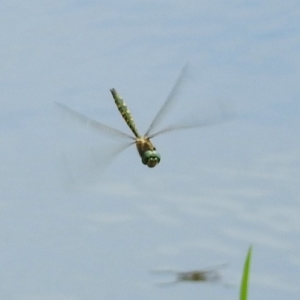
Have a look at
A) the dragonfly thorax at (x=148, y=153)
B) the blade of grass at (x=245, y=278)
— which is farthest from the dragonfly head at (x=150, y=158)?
the blade of grass at (x=245, y=278)

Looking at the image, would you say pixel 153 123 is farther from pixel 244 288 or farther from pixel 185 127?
pixel 244 288

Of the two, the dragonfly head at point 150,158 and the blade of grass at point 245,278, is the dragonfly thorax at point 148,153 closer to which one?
the dragonfly head at point 150,158

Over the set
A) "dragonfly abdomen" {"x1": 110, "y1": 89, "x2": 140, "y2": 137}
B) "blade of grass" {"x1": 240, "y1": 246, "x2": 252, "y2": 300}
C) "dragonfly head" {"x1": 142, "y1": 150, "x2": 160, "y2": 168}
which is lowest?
"blade of grass" {"x1": 240, "y1": 246, "x2": 252, "y2": 300}

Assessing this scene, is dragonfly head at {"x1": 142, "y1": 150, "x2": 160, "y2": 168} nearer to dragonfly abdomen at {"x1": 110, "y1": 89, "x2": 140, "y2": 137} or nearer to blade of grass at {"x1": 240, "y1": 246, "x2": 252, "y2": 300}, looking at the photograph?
dragonfly abdomen at {"x1": 110, "y1": 89, "x2": 140, "y2": 137}

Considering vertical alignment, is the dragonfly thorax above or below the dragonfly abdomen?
below

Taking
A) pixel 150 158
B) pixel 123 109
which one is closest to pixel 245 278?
pixel 150 158

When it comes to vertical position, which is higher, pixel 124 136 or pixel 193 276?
pixel 124 136

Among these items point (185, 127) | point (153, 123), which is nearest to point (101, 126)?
point (185, 127)

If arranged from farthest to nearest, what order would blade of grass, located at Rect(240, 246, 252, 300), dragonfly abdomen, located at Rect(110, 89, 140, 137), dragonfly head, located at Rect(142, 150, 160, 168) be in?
dragonfly abdomen, located at Rect(110, 89, 140, 137) < dragonfly head, located at Rect(142, 150, 160, 168) < blade of grass, located at Rect(240, 246, 252, 300)

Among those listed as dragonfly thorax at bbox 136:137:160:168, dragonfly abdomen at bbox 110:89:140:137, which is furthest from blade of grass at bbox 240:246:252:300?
dragonfly abdomen at bbox 110:89:140:137
